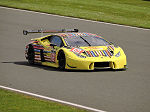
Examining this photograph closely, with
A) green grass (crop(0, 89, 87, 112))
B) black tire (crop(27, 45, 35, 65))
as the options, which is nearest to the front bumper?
black tire (crop(27, 45, 35, 65))

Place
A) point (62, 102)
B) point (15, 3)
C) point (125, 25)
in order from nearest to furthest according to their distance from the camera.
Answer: point (62, 102), point (125, 25), point (15, 3)

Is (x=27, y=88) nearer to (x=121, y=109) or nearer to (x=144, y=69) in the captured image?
(x=121, y=109)

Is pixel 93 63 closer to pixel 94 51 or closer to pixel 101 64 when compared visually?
pixel 101 64

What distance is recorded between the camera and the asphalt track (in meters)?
11.1

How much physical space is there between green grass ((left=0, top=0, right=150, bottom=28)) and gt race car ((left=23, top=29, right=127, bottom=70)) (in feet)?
31.0

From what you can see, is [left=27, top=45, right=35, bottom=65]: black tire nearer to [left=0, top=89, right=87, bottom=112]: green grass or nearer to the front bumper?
the front bumper

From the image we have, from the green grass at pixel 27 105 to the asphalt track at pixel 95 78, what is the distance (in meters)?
0.60

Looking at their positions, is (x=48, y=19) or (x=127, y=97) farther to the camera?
(x=48, y=19)

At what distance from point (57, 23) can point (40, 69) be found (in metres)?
11.0

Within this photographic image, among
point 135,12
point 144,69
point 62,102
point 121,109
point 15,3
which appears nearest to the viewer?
point 121,109

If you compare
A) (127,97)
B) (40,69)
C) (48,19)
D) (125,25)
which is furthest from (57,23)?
(127,97)

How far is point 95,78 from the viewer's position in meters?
14.1

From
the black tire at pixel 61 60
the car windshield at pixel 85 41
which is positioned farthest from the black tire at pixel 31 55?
the black tire at pixel 61 60

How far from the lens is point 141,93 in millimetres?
11922
